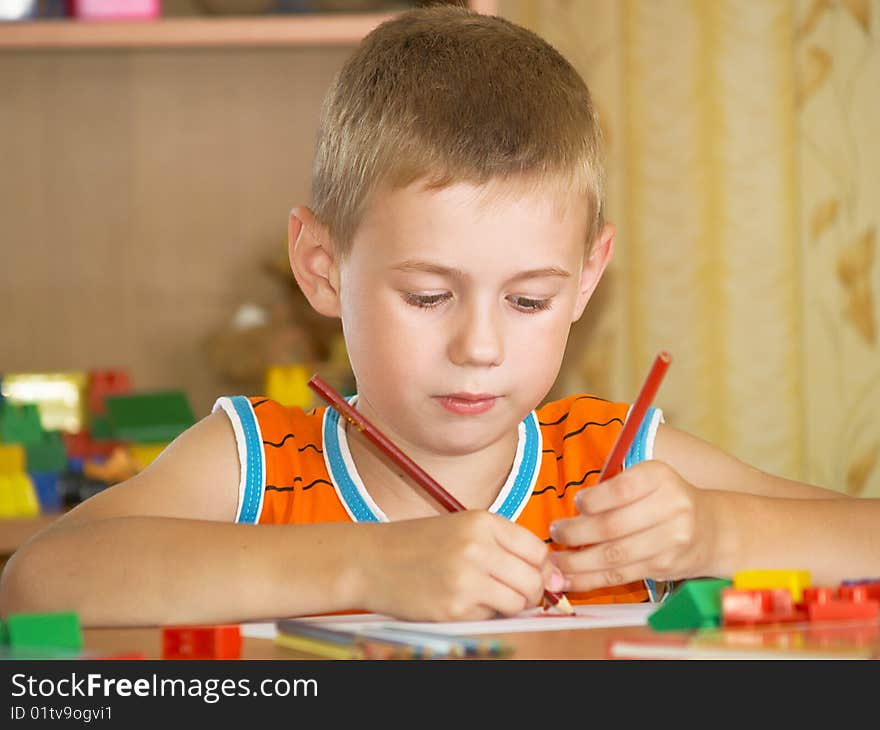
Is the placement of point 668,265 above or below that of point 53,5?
below

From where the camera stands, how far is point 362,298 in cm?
89

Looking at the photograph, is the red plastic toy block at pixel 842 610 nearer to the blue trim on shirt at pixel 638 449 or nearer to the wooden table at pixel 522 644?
the wooden table at pixel 522 644

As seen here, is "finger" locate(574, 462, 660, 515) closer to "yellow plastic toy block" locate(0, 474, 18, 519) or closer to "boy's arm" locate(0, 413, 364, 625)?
"boy's arm" locate(0, 413, 364, 625)

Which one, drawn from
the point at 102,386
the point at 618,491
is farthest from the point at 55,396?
the point at 618,491

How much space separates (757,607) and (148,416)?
4.84 ft

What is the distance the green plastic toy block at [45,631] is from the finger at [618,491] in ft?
0.95

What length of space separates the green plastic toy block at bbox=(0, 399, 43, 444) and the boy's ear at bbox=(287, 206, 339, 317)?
103 centimetres

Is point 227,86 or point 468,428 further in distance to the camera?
point 227,86

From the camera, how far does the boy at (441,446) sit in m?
0.72

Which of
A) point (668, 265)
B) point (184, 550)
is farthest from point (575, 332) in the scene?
point (184, 550)

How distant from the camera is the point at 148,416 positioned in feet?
6.42
